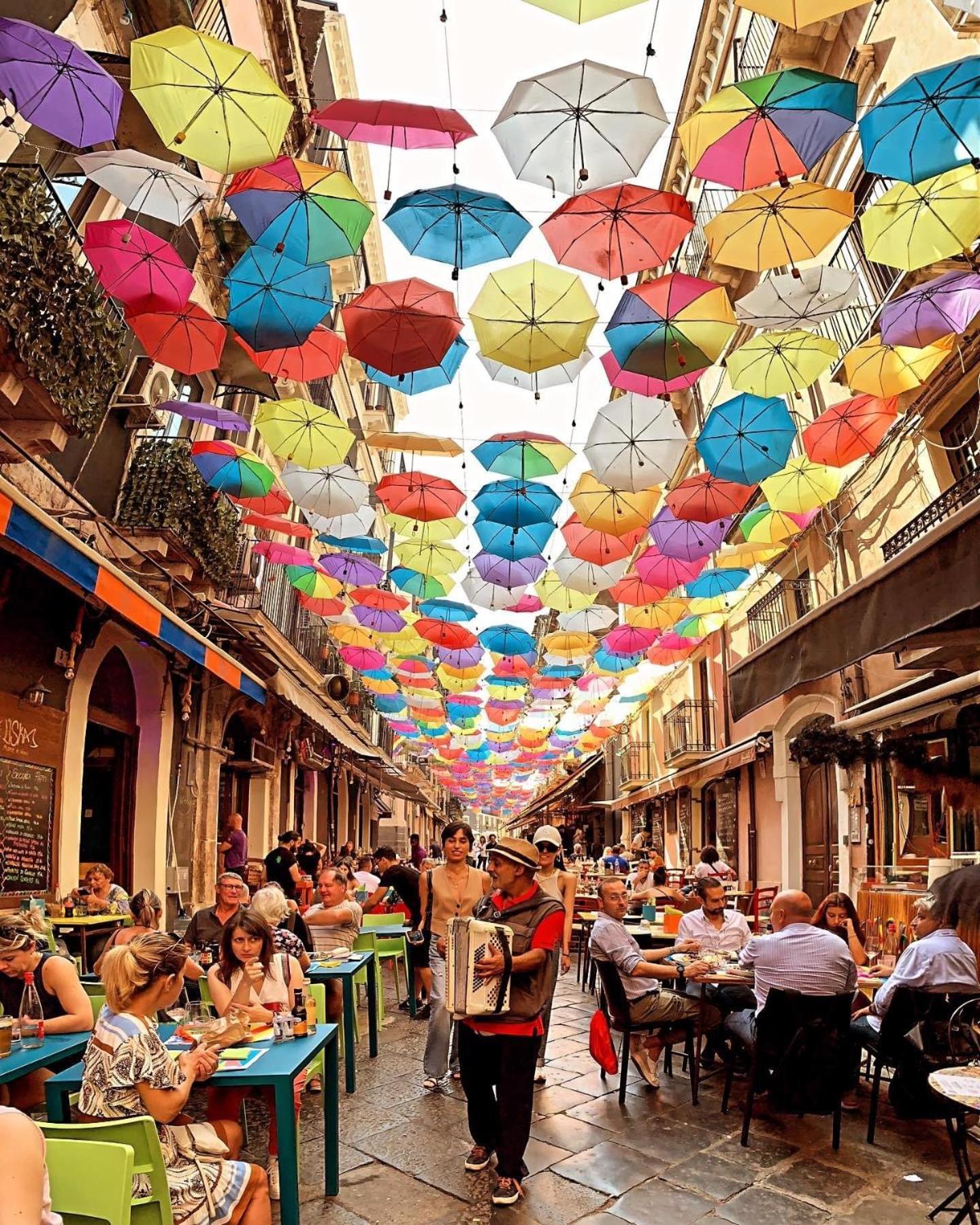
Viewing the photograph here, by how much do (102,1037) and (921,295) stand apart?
7508mm

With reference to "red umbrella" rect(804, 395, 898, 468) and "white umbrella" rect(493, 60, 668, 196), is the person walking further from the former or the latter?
"red umbrella" rect(804, 395, 898, 468)

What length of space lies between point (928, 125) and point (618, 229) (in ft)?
6.06

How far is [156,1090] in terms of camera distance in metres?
3.45

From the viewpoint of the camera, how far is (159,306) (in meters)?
7.53

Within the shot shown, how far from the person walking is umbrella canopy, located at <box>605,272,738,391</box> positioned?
148 inches

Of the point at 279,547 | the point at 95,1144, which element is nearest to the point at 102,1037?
the point at 95,1144

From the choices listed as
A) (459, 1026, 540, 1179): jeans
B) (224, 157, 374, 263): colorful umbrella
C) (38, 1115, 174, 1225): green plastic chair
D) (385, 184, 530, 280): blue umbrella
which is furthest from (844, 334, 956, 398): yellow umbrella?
(38, 1115, 174, 1225): green plastic chair

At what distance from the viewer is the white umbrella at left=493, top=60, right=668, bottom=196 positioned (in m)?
5.83

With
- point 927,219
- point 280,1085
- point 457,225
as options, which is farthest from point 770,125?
point 280,1085

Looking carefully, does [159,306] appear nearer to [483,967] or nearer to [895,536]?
[483,967]

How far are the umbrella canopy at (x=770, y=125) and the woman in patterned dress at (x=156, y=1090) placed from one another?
5.15 meters

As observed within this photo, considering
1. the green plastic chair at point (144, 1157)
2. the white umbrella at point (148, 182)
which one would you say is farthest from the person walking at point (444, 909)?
the white umbrella at point (148, 182)

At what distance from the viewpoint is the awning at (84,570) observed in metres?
6.26

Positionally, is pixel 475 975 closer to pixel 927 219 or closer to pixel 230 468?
pixel 927 219
